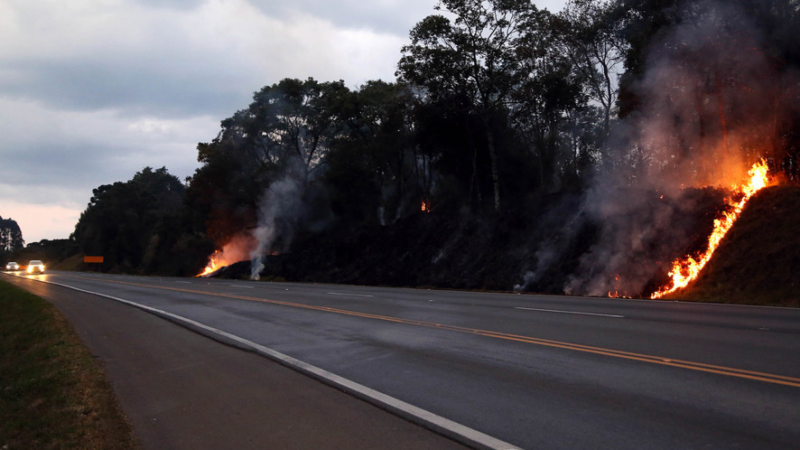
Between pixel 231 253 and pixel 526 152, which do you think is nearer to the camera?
pixel 526 152

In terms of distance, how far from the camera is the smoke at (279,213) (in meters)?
50.5

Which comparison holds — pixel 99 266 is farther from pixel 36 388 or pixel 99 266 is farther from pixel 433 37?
pixel 36 388

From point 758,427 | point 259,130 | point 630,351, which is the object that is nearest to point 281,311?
point 630,351

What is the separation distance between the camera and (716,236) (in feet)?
65.8

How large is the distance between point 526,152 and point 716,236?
1848 cm

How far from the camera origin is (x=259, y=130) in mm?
55625

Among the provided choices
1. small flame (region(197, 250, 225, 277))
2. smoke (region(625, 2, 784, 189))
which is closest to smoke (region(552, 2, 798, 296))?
smoke (region(625, 2, 784, 189))

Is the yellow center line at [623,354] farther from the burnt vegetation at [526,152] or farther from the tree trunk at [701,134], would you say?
the tree trunk at [701,134]

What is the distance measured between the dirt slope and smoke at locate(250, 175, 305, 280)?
1468 inches

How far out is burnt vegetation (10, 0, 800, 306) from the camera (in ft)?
71.9

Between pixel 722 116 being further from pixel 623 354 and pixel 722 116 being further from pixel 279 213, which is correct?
pixel 279 213

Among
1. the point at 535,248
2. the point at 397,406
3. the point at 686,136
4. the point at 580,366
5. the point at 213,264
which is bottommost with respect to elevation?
the point at 397,406

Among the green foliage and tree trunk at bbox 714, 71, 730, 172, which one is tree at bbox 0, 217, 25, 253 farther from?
tree trunk at bbox 714, 71, 730, 172

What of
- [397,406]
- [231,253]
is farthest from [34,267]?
[397,406]
